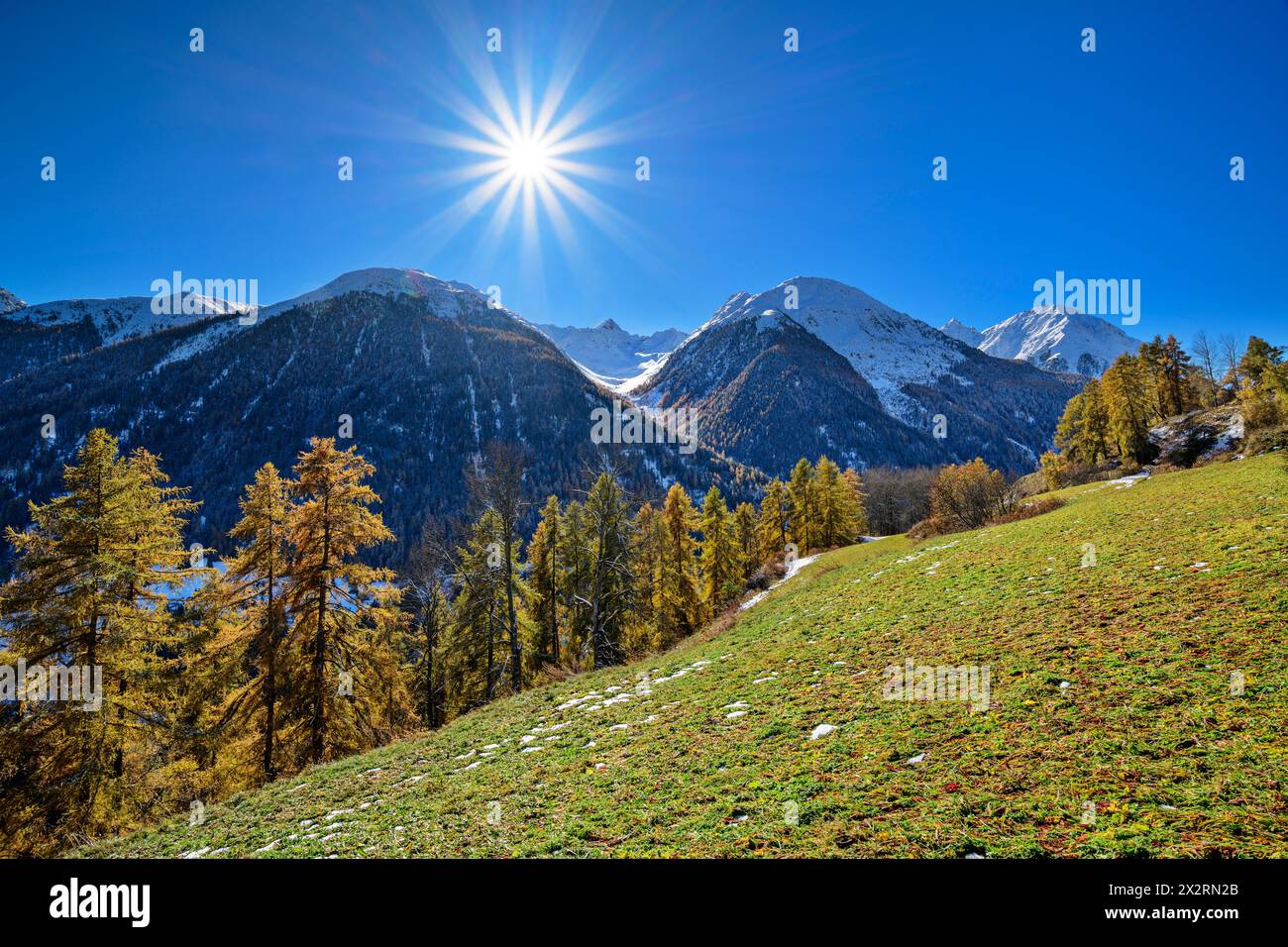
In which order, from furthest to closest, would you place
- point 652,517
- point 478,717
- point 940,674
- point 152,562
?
point 652,517 → point 152,562 → point 478,717 → point 940,674

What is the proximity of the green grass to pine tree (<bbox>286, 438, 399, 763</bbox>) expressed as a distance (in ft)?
12.8

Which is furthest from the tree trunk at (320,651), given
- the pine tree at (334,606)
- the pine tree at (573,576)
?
the pine tree at (573,576)

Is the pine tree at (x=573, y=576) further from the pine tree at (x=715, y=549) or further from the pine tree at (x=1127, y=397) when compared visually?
the pine tree at (x=1127, y=397)

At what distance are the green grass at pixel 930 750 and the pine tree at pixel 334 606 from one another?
12.8ft

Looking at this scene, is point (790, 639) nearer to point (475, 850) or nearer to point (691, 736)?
point (691, 736)

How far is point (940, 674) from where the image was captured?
8.99 metres

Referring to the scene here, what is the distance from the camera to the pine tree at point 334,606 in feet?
55.2

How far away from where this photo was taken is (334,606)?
17.4 m

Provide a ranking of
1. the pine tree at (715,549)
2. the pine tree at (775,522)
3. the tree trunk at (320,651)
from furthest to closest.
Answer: the pine tree at (775,522), the pine tree at (715,549), the tree trunk at (320,651)

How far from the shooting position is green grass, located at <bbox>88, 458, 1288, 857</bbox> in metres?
4.70

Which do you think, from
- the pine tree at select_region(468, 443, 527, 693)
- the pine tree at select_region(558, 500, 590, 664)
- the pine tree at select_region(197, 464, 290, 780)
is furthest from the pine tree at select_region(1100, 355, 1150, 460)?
the pine tree at select_region(197, 464, 290, 780)
